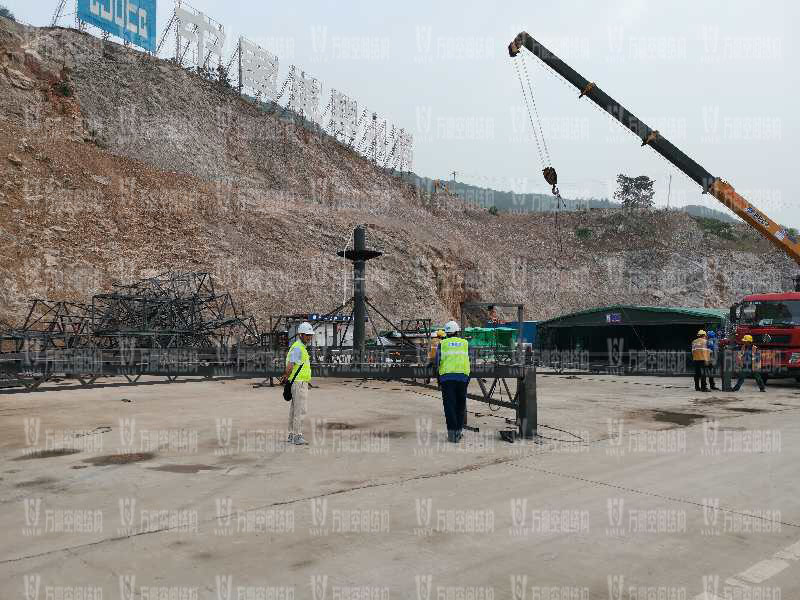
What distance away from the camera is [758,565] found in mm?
4352

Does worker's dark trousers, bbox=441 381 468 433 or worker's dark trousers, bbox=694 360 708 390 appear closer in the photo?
worker's dark trousers, bbox=441 381 468 433

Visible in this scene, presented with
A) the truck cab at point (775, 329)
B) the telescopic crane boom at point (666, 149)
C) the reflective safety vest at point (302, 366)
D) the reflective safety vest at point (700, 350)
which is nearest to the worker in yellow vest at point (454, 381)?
the reflective safety vest at point (302, 366)

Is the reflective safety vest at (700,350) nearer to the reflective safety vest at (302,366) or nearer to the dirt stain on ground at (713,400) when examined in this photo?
the dirt stain on ground at (713,400)

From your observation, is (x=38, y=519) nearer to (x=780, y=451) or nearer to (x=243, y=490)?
(x=243, y=490)

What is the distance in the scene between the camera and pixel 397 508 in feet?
18.4

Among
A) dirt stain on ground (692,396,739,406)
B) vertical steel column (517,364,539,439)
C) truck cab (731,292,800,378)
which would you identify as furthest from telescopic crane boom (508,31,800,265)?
vertical steel column (517,364,539,439)

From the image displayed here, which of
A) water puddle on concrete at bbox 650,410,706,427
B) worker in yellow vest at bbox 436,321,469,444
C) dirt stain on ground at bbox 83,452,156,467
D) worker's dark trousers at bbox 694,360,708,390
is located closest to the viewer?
dirt stain on ground at bbox 83,452,156,467

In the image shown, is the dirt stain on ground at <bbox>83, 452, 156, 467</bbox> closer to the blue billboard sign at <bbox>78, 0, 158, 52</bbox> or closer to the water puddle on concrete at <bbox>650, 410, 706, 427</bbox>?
the water puddle on concrete at <bbox>650, 410, 706, 427</bbox>

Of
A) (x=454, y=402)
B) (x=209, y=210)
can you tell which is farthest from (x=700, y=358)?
(x=209, y=210)

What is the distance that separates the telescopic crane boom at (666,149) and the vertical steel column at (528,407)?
1613 cm

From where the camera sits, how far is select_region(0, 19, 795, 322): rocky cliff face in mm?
30812

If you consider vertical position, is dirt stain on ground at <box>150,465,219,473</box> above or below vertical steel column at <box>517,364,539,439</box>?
below

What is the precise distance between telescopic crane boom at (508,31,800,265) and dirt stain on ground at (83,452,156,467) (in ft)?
64.9

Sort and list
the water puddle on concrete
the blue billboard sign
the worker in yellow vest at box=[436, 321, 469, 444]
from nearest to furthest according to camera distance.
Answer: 1. the worker in yellow vest at box=[436, 321, 469, 444]
2. the water puddle on concrete
3. the blue billboard sign
